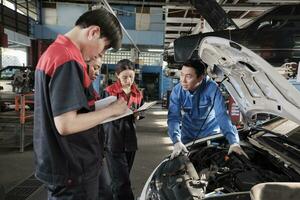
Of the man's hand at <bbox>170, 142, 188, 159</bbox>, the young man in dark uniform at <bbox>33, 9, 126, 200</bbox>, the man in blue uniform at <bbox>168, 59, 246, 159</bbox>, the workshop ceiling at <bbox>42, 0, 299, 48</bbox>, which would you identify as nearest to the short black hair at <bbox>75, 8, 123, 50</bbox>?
the young man in dark uniform at <bbox>33, 9, 126, 200</bbox>

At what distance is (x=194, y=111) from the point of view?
3039mm

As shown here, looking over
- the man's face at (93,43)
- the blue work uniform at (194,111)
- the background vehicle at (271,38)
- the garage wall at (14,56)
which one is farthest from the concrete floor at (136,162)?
the garage wall at (14,56)

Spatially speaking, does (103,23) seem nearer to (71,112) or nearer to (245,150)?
(71,112)

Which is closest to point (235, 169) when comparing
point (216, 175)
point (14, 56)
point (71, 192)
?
point (216, 175)

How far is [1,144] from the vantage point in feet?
21.7

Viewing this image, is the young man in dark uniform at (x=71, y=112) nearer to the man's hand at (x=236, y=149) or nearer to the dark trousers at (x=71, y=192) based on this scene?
the dark trousers at (x=71, y=192)

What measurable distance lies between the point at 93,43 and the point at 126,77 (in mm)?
1706

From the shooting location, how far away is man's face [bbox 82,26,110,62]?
59.8 inches

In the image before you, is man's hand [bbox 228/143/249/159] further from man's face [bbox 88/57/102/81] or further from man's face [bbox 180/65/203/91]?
man's face [bbox 88/57/102/81]

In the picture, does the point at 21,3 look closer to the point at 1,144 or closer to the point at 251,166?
the point at 1,144

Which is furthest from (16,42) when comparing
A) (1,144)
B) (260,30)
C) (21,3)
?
(260,30)

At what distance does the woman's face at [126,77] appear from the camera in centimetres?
325

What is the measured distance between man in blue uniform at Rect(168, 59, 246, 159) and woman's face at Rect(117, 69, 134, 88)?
0.48 m

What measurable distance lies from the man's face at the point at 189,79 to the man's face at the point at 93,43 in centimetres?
138
